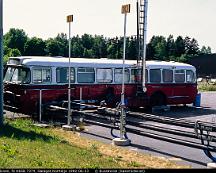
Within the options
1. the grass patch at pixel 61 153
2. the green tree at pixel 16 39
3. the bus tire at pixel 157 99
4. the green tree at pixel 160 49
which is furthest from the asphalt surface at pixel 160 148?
the green tree at pixel 160 49

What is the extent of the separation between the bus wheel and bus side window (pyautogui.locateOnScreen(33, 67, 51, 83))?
670 centimetres

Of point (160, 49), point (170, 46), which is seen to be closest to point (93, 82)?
point (160, 49)

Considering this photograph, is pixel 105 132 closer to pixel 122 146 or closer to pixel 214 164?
pixel 122 146

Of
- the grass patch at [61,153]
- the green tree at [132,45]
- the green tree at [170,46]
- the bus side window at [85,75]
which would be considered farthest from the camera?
the green tree at [170,46]

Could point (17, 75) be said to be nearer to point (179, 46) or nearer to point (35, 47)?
point (35, 47)

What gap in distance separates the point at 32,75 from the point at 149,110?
7674 millimetres

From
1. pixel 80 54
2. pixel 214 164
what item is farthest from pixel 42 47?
pixel 214 164

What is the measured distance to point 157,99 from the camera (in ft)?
79.1

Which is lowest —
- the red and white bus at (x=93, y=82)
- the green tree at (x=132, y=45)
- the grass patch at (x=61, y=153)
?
the grass patch at (x=61, y=153)

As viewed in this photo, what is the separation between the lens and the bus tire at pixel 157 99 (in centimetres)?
2392

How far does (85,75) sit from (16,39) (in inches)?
3713

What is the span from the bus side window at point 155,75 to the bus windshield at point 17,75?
7530 millimetres

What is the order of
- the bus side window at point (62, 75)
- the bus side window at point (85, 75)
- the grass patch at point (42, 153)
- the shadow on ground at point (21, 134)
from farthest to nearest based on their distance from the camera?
the bus side window at point (85, 75), the bus side window at point (62, 75), the shadow on ground at point (21, 134), the grass patch at point (42, 153)

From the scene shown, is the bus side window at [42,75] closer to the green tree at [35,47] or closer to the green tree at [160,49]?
the green tree at [35,47]
